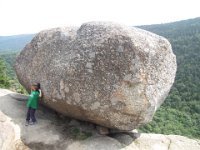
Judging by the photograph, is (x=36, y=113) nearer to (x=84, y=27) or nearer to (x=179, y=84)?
(x=84, y=27)

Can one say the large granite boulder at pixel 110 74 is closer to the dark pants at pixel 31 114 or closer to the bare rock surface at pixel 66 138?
the bare rock surface at pixel 66 138

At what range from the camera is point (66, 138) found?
594 inches

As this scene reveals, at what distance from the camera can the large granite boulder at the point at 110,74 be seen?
1365 cm

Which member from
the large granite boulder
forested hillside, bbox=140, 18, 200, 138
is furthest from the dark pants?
forested hillside, bbox=140, 18, 200, 138

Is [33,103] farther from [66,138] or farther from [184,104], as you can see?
[184,104]

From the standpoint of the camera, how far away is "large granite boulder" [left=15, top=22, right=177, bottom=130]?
13648mm

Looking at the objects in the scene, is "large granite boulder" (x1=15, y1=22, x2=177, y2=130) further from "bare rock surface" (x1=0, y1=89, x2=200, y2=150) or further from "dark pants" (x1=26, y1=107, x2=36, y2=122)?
"dark pants" (x1=26, y1=107, x2=36, y2=122)

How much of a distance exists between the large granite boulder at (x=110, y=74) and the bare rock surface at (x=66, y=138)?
Answer: 735 millimetres

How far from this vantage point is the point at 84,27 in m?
15.2

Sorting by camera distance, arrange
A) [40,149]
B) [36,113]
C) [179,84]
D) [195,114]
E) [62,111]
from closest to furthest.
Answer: [40,149]
[62,111]
[36,113]
[195,114]
[179,84]

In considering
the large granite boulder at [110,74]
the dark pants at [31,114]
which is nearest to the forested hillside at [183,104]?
the dark pants at [31,114]

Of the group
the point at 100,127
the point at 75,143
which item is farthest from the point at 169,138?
the point at 75,143

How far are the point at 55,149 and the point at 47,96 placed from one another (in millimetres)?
2369

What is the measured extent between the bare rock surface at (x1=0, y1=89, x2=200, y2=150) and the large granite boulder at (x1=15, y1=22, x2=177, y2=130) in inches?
28.9
